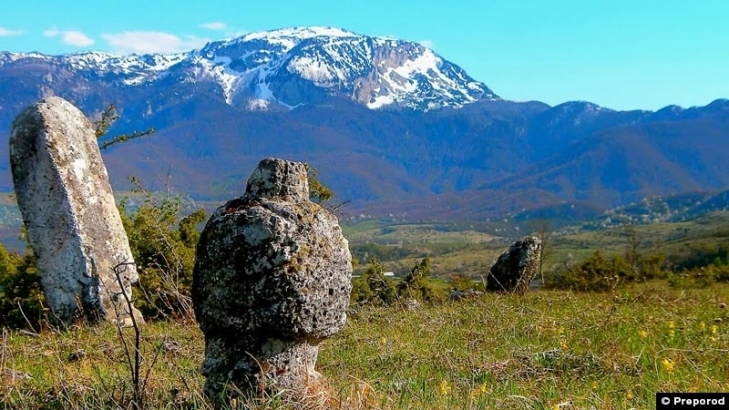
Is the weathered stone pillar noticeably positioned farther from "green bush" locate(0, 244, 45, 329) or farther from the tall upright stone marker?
"green bush" locate(0, 244, 45, 329)

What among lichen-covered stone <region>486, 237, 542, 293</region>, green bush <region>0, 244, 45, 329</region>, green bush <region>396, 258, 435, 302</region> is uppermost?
green bush <region>0, 244, 45, 329</region>

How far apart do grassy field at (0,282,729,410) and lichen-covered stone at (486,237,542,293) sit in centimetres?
932

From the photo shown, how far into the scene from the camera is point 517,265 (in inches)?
989

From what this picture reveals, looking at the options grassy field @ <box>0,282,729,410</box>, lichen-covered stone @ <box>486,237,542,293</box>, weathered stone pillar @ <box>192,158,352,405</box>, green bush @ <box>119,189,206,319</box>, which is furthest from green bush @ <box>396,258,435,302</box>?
weathered stone pillar @ <box>192,158,352,405</box>

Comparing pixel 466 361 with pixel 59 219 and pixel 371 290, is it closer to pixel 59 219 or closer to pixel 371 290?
pixel 59 219

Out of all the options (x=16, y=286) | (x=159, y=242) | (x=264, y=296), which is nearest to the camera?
(x=264, y=296)

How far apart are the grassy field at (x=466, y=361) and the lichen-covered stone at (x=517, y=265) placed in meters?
9.32

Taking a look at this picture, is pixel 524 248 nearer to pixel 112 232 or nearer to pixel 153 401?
pixel 112 232

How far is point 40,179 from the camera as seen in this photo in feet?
49.5

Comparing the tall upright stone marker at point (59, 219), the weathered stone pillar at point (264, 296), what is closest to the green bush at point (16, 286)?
the tall upright stone marker at point (59, 219)

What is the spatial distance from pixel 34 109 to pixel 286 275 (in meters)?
11.6

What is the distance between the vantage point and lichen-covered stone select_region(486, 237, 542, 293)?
2497 cm

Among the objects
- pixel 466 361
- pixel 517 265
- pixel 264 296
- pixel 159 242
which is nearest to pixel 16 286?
pixel 159 242

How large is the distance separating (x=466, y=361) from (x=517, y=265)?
16663 millimetres
